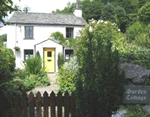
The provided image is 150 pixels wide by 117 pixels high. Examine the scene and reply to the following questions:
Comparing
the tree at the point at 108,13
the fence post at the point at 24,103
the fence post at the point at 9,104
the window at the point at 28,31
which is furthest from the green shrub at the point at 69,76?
the tree at the point at 108,13

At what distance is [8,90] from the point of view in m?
5.23

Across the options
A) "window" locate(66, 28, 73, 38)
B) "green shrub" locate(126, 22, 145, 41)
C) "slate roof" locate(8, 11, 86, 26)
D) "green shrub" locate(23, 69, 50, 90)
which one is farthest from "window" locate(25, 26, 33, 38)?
"green shrub" locate(126, 22, 145, 41)

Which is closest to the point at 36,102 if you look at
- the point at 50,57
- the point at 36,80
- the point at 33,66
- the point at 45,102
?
the point at 45,102

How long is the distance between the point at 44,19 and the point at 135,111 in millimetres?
17195

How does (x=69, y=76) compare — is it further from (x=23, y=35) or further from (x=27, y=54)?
(x=23, y=35)

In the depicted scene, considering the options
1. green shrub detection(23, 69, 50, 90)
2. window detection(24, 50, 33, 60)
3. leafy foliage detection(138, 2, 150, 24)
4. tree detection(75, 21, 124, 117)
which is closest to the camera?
tree detection(75, 21, 124, 117)

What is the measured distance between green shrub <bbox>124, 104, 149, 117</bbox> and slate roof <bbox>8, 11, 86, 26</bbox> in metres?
16.4

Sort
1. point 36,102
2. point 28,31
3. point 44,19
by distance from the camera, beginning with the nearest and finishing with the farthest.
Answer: point 36,102 → point 28,31 → point 44,19

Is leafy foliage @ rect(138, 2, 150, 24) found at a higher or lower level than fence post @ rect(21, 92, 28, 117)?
higher

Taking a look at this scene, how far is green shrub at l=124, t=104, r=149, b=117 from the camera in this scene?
3.93 metres

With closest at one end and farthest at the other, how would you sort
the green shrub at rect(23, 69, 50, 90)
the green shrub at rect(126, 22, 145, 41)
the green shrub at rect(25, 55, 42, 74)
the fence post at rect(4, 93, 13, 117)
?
the fence post at rect(4, 93, 13, 117)
the green shrub at rect(23, 69, 50, 90)
the green shrub at rect(25, 55, 42, 74)
the green shrub at rect(126, 22, 145, 41)

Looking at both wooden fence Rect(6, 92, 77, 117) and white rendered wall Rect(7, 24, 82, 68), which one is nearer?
wooden fence Rect(6, 92, 77, 117)

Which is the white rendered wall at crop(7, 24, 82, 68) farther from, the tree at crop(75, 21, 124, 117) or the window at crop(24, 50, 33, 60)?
the tree at crop(75, 21, 124, 117)

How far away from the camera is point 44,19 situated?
65.7 ft
